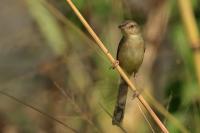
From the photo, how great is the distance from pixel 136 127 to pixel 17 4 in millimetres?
1120

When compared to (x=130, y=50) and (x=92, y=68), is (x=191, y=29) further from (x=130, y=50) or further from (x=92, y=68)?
(x=92, y=68)

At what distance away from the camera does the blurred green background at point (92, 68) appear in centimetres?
327

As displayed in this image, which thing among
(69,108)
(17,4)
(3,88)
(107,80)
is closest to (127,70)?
(107,80)

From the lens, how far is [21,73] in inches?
161

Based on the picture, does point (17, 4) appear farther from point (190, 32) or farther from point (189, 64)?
point (190, 32)

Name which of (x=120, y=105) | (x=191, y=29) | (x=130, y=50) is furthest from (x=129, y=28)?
(x=191, y=29)

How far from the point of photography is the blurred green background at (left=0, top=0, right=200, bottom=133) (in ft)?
10.7

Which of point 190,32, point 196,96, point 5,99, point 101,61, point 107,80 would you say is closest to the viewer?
point 190,32

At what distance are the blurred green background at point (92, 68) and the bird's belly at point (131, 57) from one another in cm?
13

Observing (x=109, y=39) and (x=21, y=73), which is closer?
(x=109, y=39)

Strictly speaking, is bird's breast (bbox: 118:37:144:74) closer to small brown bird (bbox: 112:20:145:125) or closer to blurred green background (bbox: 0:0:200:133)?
small brown bird (bbox: 112:20:145:125)

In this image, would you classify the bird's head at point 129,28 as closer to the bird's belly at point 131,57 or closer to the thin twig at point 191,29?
the bird's belly at point 131,57

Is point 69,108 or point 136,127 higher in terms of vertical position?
point 69,108

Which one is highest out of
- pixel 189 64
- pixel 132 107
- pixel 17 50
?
pixel 17 50
